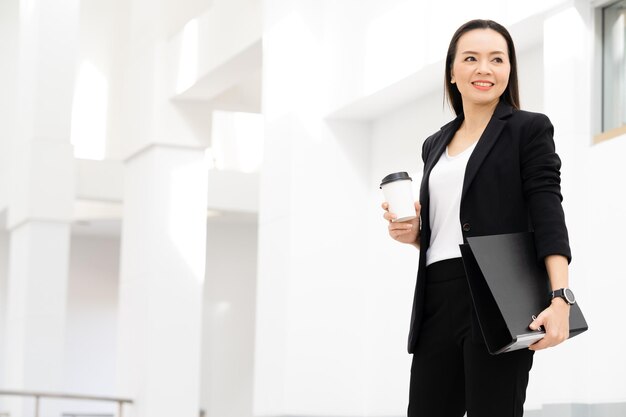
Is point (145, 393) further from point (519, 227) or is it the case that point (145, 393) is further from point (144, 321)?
point (519, 227)

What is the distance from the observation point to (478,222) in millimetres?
2557

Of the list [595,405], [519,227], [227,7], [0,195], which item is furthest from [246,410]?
[519,227]

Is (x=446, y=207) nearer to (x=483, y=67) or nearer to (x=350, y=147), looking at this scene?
(x=483, y=67)

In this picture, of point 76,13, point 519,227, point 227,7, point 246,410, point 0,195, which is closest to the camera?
point 519,227

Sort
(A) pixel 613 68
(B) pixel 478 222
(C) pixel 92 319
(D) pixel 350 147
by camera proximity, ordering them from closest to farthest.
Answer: (B) pixel 478 222 → (A) pixel 613 68 → (D) pixel 350 147 → (C) pixel 92 319

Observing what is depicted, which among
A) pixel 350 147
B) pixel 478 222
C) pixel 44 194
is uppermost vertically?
pixel 44 194

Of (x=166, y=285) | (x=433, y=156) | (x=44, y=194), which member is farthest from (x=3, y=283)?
(x=433, y=156)

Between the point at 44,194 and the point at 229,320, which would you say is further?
the point at 229,320

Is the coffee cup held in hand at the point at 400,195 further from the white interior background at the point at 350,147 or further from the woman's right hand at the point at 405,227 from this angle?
the white interior background at the point at 350,147

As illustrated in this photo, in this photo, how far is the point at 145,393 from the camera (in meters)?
8.80

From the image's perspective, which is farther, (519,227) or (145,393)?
(145,393)

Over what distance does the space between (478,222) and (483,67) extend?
384 mm

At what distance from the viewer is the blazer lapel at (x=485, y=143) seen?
2.58 meters

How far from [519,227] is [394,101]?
150 inches
